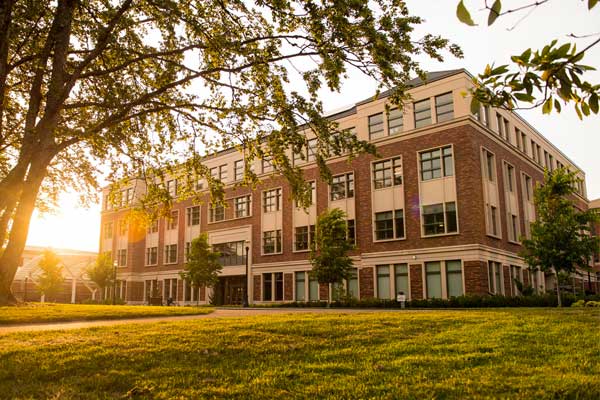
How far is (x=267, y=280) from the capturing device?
1638 inches

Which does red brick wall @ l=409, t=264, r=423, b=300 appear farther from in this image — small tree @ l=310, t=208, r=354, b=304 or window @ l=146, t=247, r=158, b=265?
window @ l=146, t=247, r=158, b=265

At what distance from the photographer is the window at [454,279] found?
98.1ft

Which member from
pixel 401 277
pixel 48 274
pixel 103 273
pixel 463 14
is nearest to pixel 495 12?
pixel 463 14

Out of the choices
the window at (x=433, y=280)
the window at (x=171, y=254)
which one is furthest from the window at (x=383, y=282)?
the window at (x=171, y=254)

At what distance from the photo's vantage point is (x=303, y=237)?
39.4 metres

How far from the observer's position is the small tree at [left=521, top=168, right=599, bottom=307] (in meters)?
23.5

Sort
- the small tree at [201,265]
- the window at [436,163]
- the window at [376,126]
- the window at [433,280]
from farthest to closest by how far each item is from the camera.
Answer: the small tree at [201,265] → the window at [376,126] → the window at [436,163] → the window at [433,280]

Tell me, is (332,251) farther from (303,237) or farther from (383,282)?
(303,237)

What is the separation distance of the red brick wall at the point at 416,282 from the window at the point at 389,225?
8.07 feet

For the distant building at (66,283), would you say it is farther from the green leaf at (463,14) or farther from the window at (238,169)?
the green leaf at (463,14)

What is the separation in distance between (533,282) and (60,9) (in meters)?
34.8

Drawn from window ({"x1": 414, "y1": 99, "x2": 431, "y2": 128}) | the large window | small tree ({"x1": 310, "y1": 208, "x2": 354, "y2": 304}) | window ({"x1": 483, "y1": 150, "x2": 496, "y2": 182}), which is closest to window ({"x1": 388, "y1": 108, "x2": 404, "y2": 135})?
window ({"x1": 414, "y1": 99, "x2": 431, "y2": 128})

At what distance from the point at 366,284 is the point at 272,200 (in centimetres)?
1262

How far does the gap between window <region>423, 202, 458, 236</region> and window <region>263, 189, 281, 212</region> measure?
14.2 m
